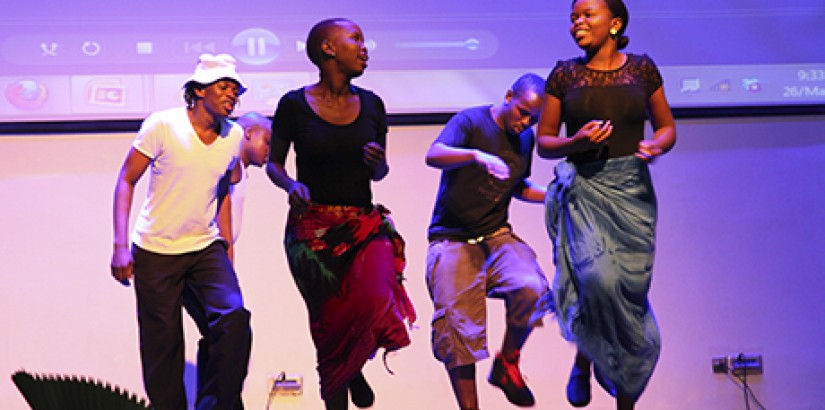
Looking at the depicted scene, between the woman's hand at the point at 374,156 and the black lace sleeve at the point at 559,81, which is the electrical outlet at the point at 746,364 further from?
the woman's hand at the point at 374,156

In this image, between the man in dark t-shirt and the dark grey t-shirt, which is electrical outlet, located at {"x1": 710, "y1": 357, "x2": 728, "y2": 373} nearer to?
the man in dark t-shirt

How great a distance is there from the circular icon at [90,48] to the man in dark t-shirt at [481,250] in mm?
2234

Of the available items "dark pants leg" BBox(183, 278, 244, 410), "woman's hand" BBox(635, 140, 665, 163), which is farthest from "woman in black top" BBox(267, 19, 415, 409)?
"woman's hand" BBox(635, 140, 665, 163)

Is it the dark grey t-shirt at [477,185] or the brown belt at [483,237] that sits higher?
the dark grey t-shirt at [477,185]

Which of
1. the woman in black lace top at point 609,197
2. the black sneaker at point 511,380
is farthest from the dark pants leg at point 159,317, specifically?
the woman in black lace top at point 609,197

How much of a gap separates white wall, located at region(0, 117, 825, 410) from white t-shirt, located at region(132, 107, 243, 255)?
1.59m

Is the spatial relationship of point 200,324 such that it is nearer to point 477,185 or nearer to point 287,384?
point 477,185

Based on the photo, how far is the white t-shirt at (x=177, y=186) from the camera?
4.20 meters

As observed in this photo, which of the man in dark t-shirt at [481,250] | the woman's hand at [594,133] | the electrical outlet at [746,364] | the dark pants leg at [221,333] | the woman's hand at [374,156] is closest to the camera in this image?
the woman's hand at [594,133]

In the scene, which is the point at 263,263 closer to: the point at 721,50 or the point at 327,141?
the point at 327,141

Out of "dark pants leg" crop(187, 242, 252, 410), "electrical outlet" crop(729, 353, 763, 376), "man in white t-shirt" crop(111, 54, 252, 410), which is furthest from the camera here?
"electrical outlet" crop(729, 353, 763, 376)

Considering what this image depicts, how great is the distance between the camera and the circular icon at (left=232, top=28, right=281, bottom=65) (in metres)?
5.73

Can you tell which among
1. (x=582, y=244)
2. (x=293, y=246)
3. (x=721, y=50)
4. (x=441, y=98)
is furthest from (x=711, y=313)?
(x=293, y=246)

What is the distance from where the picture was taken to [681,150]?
6.12 metres
